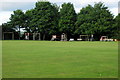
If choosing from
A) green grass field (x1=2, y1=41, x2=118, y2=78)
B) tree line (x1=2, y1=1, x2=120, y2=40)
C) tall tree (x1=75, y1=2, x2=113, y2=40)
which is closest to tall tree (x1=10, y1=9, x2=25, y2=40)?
tree line (x1=2, y1=1, x2=120, y2=40)

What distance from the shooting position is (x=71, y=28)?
58.5 metres

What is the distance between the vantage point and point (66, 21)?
59.0 meters

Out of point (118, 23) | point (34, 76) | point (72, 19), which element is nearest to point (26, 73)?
point (34, 76)

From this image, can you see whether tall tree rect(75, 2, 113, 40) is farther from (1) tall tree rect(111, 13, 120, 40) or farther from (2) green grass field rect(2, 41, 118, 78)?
(2) green grass field rect(2, 41, 118, 78)

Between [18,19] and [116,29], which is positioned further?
[18,19]

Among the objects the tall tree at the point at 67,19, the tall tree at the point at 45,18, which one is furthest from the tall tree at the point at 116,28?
the tall tree at the point at 45,18

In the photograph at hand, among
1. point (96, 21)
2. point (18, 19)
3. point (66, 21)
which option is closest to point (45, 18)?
point (66, 21)

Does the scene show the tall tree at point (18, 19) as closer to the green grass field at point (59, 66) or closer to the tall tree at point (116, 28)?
the tall tree at point (116, 28)

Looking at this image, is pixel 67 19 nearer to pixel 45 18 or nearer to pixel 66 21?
pixel 66 21

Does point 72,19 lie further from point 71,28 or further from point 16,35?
point 16,35

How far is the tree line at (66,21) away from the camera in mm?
56500

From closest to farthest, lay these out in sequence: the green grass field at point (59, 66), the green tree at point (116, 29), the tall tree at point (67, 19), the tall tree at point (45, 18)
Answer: the green grass field at point (59, 66), the green tree at point (116, 29), the tall tree at point (67, 19), the tall tree at point (45, 18)

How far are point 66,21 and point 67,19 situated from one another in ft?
2.86

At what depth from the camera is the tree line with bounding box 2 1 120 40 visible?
56.5 meters
